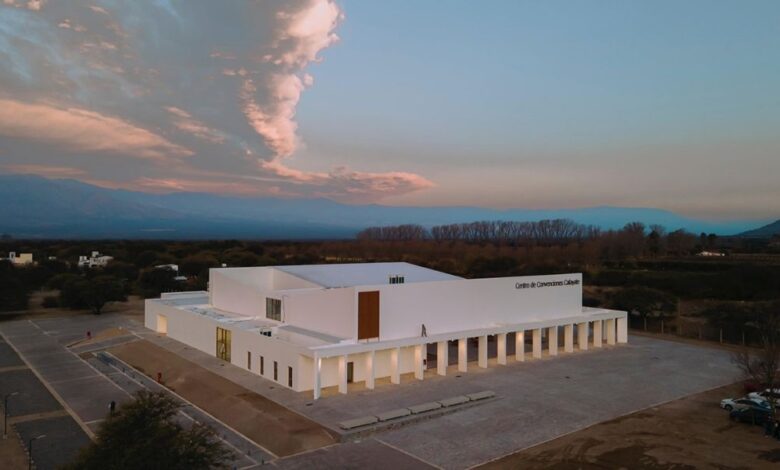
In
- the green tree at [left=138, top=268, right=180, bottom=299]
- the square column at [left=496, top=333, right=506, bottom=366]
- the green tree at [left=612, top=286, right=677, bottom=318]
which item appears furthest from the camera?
the green tree at [left=138, top=268, right=180, bottom=299]

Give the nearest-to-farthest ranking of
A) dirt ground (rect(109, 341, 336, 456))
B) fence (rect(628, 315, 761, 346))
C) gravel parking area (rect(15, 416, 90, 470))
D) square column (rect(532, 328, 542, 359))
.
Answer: gravel parking area (rect(15, 416, 90, 470)) < dirt ground (rect(109, 341, 336, 456)) < square column (rect(532, 328, 542, 359)) < fence (rect(628, 315, 761, 346))

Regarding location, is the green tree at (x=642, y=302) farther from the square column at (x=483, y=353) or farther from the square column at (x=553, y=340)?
the square column at (x=483, y=353)

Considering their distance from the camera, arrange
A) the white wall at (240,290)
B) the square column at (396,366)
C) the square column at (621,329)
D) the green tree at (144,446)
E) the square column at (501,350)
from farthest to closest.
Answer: the square column at (621,329), the white wall at (240,290), the square column at (501,350), the square column at (396,366), the green tree at (144,446)

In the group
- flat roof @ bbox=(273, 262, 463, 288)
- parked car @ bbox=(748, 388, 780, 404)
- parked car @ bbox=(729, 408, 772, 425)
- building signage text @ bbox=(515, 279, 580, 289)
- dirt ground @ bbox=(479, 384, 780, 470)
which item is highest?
flat roof @ bbox=(273, 262, 463, 288)

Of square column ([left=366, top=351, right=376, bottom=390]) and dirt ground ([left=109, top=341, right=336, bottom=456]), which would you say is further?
square column ([left=366, top=351, right=376, bottom=390])

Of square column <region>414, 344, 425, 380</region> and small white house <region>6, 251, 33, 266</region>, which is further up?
small white house <region>6, 251, 33, 266</region>

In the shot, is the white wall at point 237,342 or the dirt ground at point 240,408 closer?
the dirt ground at point 240,408

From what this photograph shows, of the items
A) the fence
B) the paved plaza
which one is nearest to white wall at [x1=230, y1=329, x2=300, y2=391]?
the paved plaza

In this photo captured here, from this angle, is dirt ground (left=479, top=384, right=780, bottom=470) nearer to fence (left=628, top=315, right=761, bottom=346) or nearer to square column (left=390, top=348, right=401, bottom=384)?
square column (left=390, top=348, right=401, bottom=384)

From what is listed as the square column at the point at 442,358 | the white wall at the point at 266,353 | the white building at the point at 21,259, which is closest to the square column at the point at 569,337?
the square column at the point at 442,358
